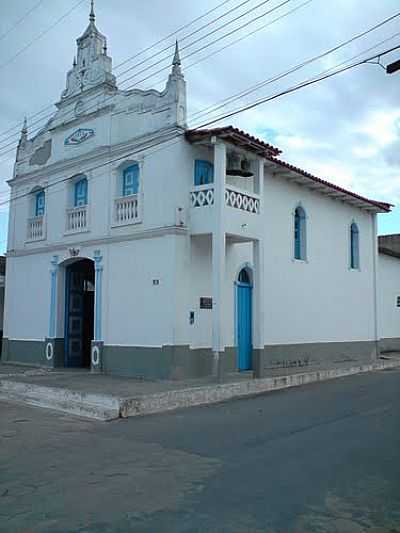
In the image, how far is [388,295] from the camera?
23.8 meters

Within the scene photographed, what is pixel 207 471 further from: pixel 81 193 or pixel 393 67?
pixel 81 193

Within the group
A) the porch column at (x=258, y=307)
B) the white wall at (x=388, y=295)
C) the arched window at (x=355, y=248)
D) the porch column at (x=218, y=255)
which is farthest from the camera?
the white wall at (x=388, y=295)

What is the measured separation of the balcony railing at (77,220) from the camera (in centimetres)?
1566

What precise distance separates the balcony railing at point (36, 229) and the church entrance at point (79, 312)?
1.38m

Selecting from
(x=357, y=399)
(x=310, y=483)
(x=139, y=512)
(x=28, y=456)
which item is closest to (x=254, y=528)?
(x=139, y=512)

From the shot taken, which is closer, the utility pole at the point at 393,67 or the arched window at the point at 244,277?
the utility pole at the point at 393,67

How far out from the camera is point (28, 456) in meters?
7.34

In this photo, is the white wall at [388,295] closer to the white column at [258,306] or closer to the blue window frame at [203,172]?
the white column at [258,306]

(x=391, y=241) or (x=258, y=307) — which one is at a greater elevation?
(x=391, y=241)

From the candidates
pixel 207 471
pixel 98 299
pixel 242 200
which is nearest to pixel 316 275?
pixel 242 200

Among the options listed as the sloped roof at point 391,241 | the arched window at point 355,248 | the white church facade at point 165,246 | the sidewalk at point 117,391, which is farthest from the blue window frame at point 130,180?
the sloped roof at point 391,241

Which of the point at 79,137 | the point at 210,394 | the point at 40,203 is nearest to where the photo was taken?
the point at 210,394

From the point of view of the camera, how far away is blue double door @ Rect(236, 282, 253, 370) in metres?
15.4

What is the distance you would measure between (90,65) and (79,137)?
2.02 metres
